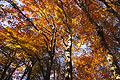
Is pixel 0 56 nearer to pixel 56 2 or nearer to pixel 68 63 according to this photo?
pixel 56 2

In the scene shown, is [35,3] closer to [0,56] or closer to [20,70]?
[0,56]

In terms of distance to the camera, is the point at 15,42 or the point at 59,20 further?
the point at 59,20

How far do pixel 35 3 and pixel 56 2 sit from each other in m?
2.34

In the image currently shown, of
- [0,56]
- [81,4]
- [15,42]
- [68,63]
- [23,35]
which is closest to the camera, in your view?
[68,63]

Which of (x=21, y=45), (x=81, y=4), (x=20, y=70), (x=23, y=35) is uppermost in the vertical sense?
(x=81, y=4)

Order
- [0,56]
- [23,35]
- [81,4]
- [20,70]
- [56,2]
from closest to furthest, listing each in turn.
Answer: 1. [81,4]
2. [56,2]
3. [23,35]
4. [0,56]
5. [20,70]

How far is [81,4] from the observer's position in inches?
239

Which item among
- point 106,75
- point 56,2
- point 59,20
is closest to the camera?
point 59,20

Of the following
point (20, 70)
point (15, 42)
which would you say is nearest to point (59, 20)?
point (15, 42)

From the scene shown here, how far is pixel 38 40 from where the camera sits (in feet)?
29.9

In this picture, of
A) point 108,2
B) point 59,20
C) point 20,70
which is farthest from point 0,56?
point 108,2

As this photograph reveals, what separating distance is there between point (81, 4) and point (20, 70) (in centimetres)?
2107

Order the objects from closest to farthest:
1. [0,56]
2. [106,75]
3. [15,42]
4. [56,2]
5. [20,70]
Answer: [15,42] → [56,2] → [106,75] → [0,56] → [20,70]

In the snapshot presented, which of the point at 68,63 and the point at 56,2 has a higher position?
the point at 56,2
